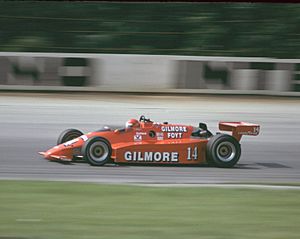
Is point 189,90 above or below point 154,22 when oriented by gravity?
below

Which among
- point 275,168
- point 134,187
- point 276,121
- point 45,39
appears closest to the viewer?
point 134,187

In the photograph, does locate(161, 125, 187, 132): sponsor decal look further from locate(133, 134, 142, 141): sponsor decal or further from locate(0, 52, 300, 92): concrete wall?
locate(0, 52, 300, 92): concrete wall

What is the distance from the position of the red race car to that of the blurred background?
408 inches

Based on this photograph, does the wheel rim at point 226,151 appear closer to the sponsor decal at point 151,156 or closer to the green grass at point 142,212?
the sponsor decal at point 151,156

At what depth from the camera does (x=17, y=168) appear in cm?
1124

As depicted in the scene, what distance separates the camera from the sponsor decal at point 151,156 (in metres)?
11.8

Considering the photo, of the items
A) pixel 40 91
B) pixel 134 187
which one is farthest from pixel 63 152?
pixel 40 91

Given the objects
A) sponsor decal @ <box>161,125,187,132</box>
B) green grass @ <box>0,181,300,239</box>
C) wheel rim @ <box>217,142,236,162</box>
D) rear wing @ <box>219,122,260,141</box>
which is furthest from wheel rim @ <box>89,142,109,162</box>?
green grass @ <box>0,181,300,239</box>

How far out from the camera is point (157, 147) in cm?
1180

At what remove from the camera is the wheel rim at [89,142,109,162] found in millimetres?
→ 11516

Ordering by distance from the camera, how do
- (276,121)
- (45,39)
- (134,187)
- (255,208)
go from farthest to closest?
1. (45,39)
2. (276,121)
3. (134,187)
4. (255,208)

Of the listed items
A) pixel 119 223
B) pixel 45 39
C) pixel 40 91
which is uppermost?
pixel 45 39

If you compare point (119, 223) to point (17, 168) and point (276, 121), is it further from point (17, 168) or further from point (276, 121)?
point (276, 121)

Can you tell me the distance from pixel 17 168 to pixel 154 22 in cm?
1445
